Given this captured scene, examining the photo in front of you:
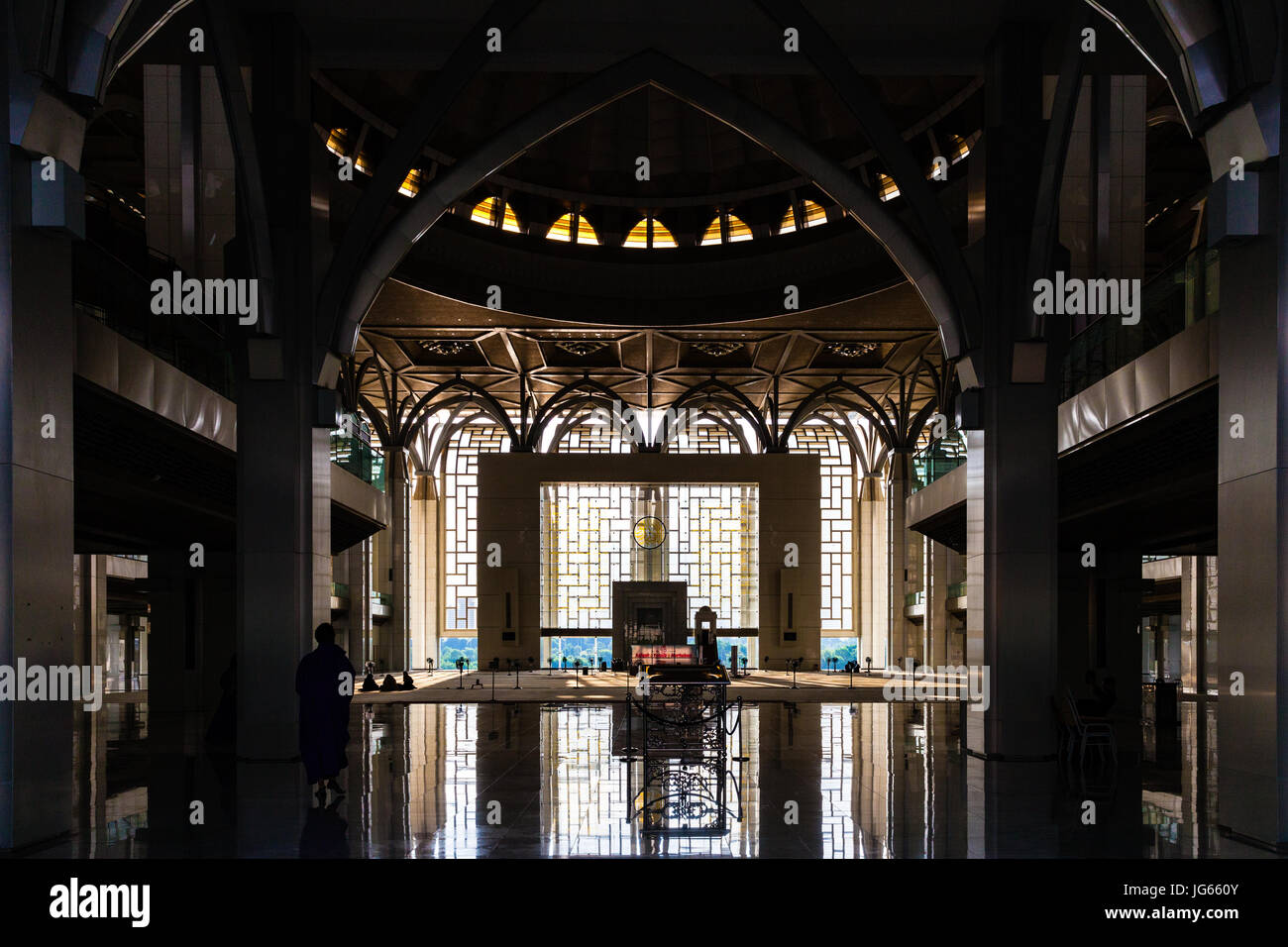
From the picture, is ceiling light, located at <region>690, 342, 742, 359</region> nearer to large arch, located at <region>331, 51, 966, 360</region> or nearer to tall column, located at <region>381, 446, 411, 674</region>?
tall column, located at <region>381, 446, 411, 674</region>

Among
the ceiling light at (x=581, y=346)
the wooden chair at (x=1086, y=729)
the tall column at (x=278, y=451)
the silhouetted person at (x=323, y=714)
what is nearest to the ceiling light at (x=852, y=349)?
the ceiling light at (x=581, y=346)

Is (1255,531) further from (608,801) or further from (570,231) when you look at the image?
(570,231)

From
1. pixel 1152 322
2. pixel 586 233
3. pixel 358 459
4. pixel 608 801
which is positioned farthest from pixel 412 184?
pixel 608 801

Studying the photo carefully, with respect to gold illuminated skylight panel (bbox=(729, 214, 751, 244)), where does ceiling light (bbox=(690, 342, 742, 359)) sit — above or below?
below

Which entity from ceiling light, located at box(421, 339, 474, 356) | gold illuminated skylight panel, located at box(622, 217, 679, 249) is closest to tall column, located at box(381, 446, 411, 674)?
ceiling light, located at box(421, 339, 474, 356)

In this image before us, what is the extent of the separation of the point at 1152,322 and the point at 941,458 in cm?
1154

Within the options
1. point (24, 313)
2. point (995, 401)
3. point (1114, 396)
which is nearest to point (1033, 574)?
point (995, 401)

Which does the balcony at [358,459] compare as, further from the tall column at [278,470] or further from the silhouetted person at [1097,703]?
the silhouetted person at [1097,703]

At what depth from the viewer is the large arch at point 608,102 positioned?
13.2m

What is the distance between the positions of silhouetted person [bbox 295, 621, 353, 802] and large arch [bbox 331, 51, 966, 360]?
4.27 meters

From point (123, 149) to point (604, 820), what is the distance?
78.2 ft

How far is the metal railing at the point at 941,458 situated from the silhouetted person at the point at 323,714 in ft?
50.5

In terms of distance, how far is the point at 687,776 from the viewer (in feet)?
37.8

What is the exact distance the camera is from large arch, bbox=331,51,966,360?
13.2 metres
